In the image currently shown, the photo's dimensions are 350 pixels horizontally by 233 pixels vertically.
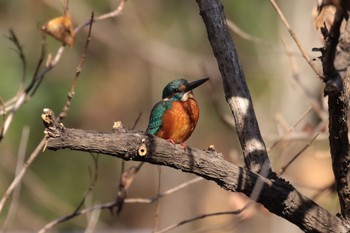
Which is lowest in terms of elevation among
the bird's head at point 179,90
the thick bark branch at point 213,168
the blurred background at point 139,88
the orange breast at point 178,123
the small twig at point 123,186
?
the thick bark branch at point 213,168

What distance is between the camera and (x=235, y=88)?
2648 mm

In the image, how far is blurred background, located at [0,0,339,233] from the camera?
5887 mm

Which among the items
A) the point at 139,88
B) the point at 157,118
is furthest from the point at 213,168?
the point at 139,88

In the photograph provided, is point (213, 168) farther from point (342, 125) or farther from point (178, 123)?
point (178, 123)

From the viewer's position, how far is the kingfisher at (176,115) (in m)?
3.67

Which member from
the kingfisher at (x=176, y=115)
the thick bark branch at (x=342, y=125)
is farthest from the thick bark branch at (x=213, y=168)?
the kingfisher at (x=176, y=115)

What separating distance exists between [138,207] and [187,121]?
549cm

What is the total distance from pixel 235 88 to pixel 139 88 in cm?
616

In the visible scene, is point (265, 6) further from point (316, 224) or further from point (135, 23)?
point (316, 224)

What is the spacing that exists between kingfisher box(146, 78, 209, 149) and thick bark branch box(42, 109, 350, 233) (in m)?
1.16

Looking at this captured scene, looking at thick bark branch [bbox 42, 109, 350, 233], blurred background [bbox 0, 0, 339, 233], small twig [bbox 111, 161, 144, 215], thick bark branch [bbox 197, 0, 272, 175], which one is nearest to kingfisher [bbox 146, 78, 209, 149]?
small twig [bbox 111, 161, 144, 215]

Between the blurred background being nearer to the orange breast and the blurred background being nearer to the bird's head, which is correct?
the bird's head

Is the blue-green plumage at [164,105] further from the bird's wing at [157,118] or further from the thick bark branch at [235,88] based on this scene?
the thick bark branch at [235,88]

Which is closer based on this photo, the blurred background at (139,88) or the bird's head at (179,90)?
the bird's head at (179,90)
